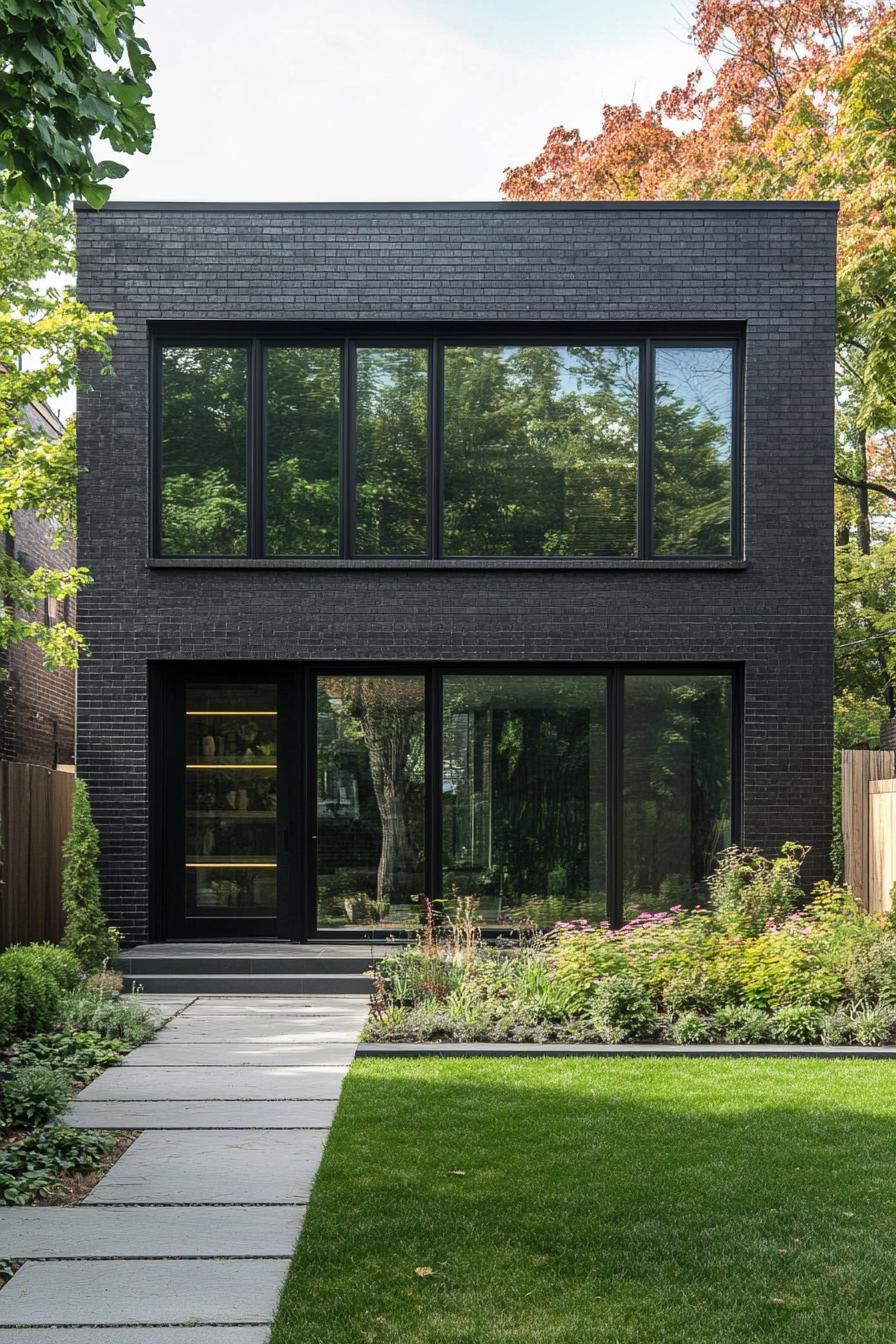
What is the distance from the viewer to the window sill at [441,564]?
12.3 m

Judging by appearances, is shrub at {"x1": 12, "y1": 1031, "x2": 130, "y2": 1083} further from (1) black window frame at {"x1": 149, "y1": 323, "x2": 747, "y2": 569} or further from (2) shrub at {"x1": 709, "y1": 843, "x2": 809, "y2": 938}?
(1) black window frame at {"x1": 149, "y1": 323, "x2": 747, "y2": 569}

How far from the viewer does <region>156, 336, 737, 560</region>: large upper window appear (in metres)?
12.5

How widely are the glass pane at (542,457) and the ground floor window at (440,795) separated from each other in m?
1.29

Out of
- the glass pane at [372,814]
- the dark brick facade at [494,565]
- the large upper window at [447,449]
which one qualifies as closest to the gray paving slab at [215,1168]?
the glass pane at [372,814]

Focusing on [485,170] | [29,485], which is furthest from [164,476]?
[485,170]

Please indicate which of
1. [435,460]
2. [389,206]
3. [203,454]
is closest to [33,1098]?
[203,454]

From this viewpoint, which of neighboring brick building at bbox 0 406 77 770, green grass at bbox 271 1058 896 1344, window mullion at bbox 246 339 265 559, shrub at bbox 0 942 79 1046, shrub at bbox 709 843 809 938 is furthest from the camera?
neighboring brick building at bbox 0 406 77 770

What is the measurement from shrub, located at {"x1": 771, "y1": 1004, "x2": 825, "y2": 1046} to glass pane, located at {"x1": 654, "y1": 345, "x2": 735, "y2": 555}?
16.6 feet

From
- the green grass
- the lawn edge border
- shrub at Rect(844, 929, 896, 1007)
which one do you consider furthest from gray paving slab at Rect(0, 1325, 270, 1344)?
shrub at Rect(844, 929, 896, 1007)

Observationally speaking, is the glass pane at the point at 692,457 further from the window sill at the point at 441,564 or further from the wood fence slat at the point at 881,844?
the wood fence slat at the point at 881,844

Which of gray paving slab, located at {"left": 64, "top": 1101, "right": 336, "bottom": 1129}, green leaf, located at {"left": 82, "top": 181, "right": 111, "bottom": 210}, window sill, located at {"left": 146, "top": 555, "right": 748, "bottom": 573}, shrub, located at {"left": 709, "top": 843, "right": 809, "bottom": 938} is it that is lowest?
gray paving slab, located at {"left": 64, "top": 1101, "right": 336, "bottom": 1129}

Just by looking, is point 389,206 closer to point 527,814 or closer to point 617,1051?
point 527,814

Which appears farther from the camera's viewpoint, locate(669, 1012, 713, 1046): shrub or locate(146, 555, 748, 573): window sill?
locate(146, 555, 748, 573): window sill

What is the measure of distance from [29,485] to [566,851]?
6031 millimetres
